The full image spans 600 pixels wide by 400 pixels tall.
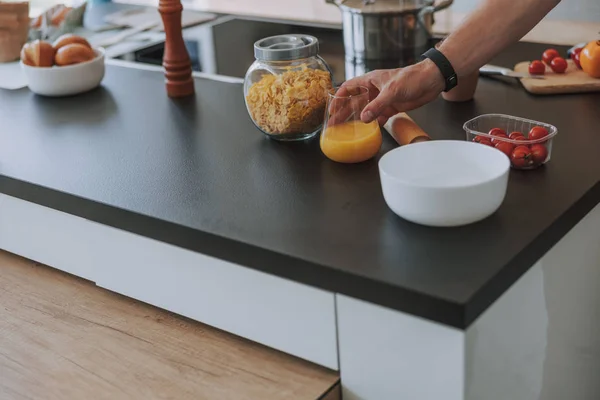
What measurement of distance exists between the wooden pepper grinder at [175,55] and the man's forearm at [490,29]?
584mm

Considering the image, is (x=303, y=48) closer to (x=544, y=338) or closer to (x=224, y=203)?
(x=224, y=203)

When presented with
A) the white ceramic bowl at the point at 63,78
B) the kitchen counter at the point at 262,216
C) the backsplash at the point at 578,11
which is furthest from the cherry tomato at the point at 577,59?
the white ceramic bowl at the point at 63,78

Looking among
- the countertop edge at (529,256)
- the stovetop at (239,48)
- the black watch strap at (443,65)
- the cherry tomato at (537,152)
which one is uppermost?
the black watch strap at (443,65)

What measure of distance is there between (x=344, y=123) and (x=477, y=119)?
8.8 inches

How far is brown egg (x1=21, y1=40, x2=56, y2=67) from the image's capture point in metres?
1.83

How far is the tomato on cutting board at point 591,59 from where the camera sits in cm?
160

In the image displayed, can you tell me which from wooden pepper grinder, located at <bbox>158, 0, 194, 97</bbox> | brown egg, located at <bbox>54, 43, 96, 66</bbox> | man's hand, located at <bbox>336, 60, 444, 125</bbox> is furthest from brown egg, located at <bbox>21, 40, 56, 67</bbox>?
man's hand, located at <bbox>336, 60, 444, 125</bbox>

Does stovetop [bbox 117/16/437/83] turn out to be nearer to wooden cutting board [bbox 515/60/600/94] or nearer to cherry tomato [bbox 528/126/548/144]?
wooden cutting board [bbox 515/60/600/94]

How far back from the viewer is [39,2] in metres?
4.37

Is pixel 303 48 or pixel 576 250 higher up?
pixel 303 48

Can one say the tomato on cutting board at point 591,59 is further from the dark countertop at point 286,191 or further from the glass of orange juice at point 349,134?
the glass of orange juice at point 349,134

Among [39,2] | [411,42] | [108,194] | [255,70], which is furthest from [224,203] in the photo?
[39,2]

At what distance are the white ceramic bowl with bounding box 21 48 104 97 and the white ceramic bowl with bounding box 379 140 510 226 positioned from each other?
0.90 metres

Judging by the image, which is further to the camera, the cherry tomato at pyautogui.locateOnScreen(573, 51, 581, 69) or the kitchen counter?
the cherry tomato at pyautogui.locateOnScreen(573, 51, 581, 69)
